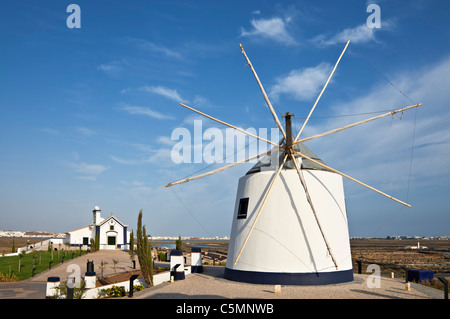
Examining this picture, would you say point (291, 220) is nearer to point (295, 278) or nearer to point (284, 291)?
point (295, 278)

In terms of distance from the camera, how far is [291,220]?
17.9 meters

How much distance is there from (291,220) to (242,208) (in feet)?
9.92

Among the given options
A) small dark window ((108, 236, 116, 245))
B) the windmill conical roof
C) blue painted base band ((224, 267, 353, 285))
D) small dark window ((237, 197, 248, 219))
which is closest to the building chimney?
small dark window ((108, 236, 116, 245))

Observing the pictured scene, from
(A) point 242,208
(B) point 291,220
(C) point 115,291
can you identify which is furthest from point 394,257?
(C) point 115,291

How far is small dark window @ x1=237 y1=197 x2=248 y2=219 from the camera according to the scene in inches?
768

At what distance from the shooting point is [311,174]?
18.6 metres

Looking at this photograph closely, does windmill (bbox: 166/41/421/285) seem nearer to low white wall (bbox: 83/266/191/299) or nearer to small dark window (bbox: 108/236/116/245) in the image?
low white wall (bbox: 83/266/191/299)

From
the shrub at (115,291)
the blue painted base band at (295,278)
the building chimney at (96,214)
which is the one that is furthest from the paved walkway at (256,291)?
the building chimney at (96,214)

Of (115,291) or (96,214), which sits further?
(96,214)
